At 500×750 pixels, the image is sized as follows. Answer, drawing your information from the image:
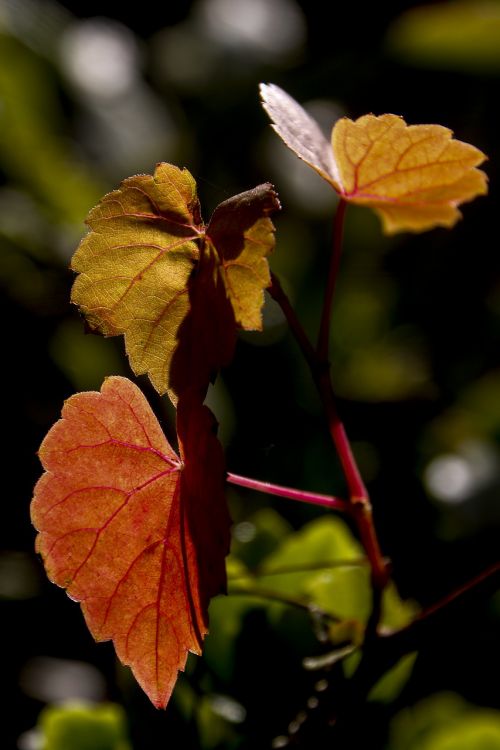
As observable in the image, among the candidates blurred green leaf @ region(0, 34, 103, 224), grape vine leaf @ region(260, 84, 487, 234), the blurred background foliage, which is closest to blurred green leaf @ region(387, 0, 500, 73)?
the blurred background foliage

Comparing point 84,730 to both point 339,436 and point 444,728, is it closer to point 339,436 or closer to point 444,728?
Result: point 444,728

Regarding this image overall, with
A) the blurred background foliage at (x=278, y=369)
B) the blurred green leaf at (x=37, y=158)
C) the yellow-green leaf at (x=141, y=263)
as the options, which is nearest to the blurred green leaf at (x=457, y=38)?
the blurred background foliage at (x=278, y=369)

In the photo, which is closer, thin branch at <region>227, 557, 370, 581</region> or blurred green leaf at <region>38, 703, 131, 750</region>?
thin branch at <region>227, 557, 370, 581</region>

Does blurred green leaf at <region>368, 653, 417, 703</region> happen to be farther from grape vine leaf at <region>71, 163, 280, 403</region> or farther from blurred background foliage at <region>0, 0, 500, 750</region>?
grape vine leaf at <region>71, 163, 280, 403</region>

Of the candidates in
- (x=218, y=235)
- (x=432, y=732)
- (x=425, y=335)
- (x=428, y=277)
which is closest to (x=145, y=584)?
(x=218, y=235)

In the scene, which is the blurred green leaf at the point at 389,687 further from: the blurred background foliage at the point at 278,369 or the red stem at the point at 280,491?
the red stem at the point at 280,491

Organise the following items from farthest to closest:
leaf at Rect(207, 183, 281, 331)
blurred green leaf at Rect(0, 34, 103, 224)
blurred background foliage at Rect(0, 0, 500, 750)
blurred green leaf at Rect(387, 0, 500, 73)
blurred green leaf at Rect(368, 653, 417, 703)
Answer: blurred green leaf at Rect(387, 0, 500, 73) < blurred green leaf at Rect(0, 34, 103, 224) < blurred background foliage at Rect(0, 0, 500, 750) < blurred green leaf at Rect(368, 653, 417, 703) < leaf at Rect(207, 183, 281, 331)

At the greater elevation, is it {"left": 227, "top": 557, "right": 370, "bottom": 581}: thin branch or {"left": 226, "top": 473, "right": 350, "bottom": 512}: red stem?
{"left": 226, "top": 473, "right": 350, "bottom": 512}: red stem
